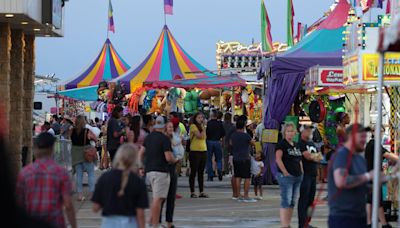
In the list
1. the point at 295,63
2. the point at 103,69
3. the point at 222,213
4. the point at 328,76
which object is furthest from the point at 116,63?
the point at 222,213

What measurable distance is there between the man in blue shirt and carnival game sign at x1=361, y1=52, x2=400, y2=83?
4978 mm

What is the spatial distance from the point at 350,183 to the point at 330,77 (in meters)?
10.6

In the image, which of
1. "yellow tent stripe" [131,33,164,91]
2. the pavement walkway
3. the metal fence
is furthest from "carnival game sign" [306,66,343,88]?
"yellow tent stripe" [131,33,164,91]

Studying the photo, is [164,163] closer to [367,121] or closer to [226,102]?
[367,121]

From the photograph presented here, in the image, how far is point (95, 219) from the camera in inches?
587

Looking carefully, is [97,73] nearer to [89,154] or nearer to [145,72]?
[145,72]

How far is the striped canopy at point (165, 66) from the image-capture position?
32606mm

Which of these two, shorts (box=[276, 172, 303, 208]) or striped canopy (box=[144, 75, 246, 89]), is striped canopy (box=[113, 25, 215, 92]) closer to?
striped canopy (box=[144, 75, 246, 89])

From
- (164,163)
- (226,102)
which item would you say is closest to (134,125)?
(164,163)

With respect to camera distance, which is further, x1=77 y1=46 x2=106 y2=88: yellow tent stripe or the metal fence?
x1=77 y1=46 x2=106 y2=88: yellow tent stripe

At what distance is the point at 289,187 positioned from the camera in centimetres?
1225

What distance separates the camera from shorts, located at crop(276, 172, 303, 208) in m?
12.2

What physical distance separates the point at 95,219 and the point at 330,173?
710 cm

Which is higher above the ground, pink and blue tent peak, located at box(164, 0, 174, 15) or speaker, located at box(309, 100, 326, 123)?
pink and blue tent peak, located at box(164, 0, 174, 15)
